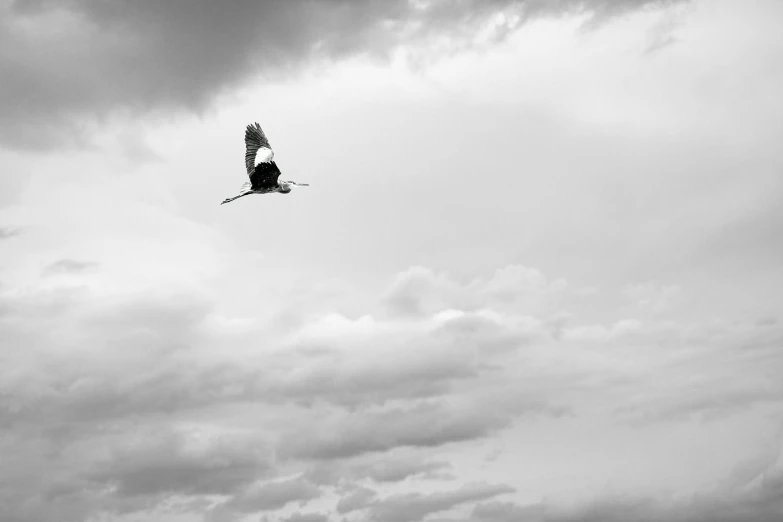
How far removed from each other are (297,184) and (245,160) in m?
4.86

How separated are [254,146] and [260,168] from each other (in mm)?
2481

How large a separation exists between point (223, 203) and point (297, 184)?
25.8 feet

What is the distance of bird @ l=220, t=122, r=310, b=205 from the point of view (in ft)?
374

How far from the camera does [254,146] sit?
11512 cm

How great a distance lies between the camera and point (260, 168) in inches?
4478

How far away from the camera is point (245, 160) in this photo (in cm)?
11481

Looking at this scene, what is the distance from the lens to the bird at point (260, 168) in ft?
374

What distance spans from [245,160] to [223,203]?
19.1ft

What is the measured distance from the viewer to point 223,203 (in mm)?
110625

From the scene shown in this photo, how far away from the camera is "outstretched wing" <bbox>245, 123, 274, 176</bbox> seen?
4505 inches

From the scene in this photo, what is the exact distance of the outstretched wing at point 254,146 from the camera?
114 m

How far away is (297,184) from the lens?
11575 cm
